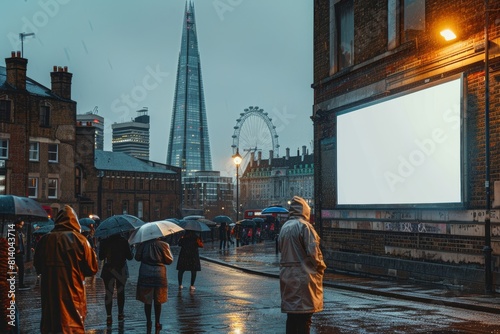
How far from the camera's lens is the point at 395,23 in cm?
2295

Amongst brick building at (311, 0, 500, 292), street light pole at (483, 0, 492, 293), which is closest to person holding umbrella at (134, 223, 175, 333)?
street light pole at (483, 0, 492, 293)

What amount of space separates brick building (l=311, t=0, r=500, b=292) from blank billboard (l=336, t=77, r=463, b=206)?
0.03 m

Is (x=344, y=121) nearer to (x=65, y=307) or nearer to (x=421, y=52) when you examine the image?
(x=421, y=52)

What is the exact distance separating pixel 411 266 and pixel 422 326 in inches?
365

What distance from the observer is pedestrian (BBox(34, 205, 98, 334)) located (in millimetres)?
8133

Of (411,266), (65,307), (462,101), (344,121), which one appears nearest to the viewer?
(65,307)

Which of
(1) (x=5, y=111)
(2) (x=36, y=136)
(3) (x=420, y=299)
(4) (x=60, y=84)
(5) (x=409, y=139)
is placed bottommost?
(3) (x=420, y=299)

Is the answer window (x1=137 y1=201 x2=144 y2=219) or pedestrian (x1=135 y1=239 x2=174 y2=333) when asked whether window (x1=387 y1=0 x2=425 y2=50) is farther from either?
window (x1=137 y1=201 x2=144 y2=219)

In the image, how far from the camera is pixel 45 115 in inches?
2324

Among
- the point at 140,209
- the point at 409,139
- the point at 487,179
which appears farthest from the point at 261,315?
the point at 140,209

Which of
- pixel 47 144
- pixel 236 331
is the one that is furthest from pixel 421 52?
pixel 47 144

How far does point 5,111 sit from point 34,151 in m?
4.40

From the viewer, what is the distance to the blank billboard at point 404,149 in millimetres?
20000

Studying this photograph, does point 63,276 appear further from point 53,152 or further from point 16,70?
point 53,152
